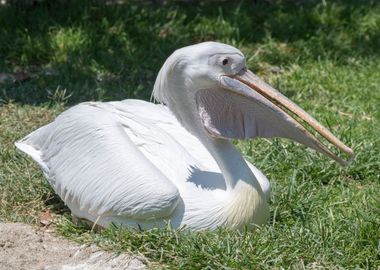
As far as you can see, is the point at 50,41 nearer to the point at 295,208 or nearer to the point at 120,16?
the point at 120,16

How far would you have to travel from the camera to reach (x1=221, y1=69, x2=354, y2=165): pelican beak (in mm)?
4809

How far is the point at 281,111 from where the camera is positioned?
4.83 m

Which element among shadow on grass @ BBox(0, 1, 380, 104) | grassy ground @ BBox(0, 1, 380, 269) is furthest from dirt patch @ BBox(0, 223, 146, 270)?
shadow on grass @ BBox(0, 1, 380, 104)

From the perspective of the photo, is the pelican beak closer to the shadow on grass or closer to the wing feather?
the wing feather

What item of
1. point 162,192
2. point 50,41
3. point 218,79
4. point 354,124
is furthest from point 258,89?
point 50,41

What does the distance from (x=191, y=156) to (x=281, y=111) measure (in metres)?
0.63

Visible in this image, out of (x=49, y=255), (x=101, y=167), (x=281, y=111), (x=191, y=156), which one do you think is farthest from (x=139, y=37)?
(x=49, y=255)

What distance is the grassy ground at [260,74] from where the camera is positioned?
181 inches

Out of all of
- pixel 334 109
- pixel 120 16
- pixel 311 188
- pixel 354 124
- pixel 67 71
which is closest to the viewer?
pixel 311 188

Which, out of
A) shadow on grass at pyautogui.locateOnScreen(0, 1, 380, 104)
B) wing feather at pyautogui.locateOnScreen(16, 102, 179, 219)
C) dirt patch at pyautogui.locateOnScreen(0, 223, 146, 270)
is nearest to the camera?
dirt patch at pyautogui.locateOnScreen(0, 223, 146, 270)

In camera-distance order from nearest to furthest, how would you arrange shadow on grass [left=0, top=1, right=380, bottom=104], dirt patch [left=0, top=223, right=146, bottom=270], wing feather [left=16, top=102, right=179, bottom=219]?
1. dirt patch [left=0, top=223, right=146, bottom=270]
2. wing feather [left=16, top=102, right=179, bottom=219]
3. shadow on grass [left=0, top=1, right=380, bottom=104]

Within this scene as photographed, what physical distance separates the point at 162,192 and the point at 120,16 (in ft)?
14.8

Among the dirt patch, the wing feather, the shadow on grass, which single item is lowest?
the shadow on grass

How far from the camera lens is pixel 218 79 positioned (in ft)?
15.7
